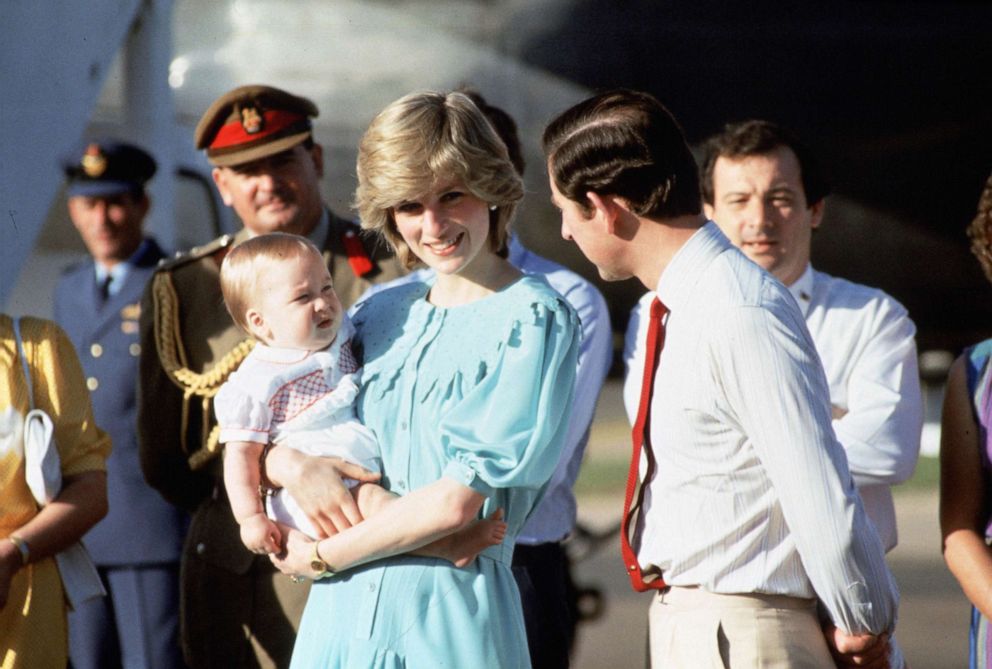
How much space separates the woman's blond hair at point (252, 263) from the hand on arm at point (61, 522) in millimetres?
641

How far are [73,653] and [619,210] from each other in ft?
8.51

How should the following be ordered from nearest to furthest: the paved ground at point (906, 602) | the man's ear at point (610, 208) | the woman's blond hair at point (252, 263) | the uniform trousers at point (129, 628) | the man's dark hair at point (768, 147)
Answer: the man's ear at point (610, 208)
the woman's blond hair at point (252, 263)
the man's dark hair at point (768, 147)
the uniform trousers at point (129, 628)
the paved ground at point (906, 602)

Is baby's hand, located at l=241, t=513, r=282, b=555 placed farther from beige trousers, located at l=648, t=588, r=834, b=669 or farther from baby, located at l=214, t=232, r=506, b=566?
beige trousers, located at l=648, t=588, r=834, b=669

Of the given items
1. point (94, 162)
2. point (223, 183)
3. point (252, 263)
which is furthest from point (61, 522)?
point (94, 162)

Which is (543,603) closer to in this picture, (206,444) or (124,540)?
(206,444)

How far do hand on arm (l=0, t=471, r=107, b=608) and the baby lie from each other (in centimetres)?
59

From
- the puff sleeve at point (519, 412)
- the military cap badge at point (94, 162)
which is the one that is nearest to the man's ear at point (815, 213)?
the puff sleeve at point (519, 412)

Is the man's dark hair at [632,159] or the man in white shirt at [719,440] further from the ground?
the man's dark hair at [632,159]

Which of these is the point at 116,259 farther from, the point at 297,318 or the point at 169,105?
the point at 297,318

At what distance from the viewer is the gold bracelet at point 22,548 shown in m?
2.84

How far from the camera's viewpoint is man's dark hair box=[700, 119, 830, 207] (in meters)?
3.33

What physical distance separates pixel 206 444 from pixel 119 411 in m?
1.15

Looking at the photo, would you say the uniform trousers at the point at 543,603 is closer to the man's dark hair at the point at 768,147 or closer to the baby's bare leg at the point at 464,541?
the baby's bare leg at the point at 464,541

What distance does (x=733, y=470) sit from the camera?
2035mm
